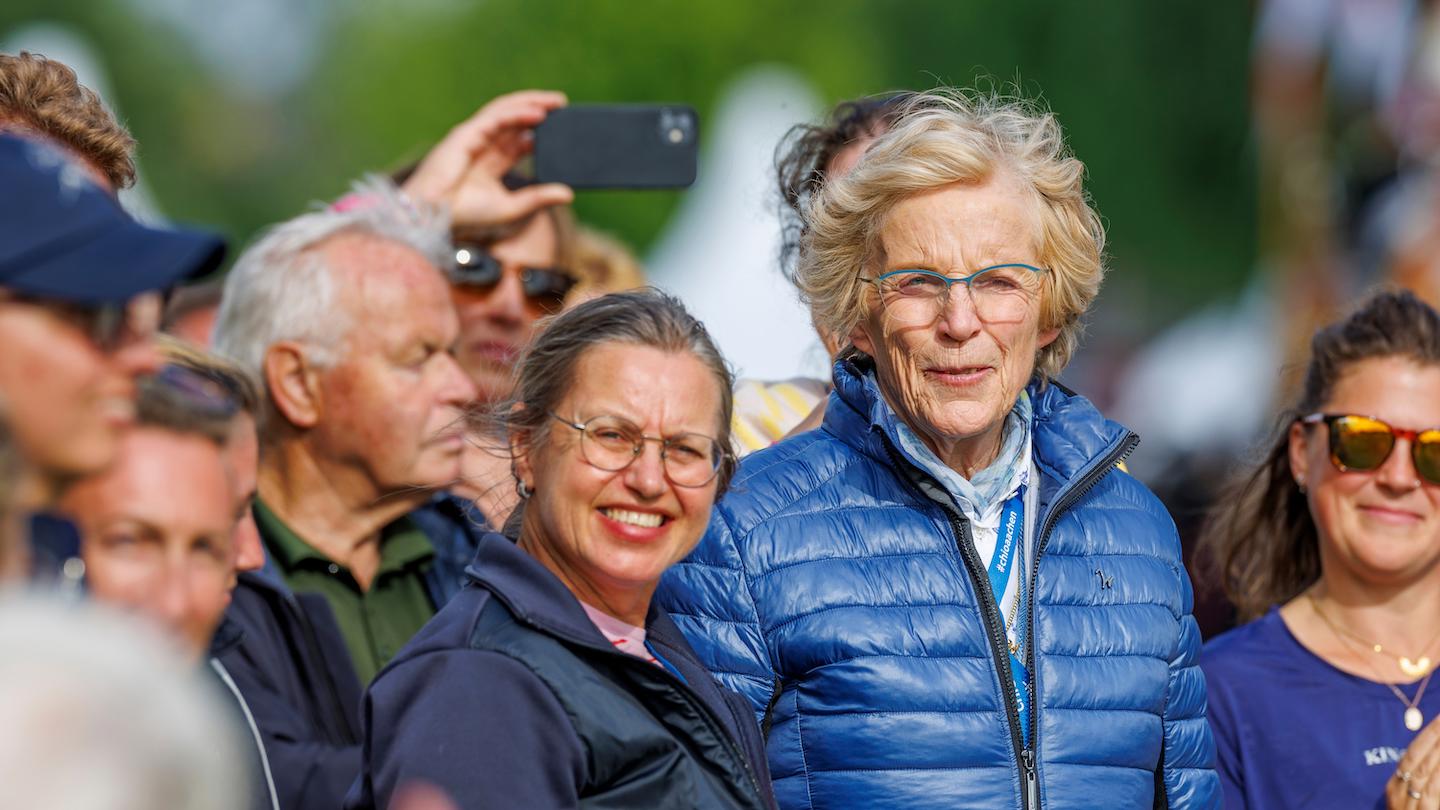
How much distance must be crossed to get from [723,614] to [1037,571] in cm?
53

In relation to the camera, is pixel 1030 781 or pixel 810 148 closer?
pixel 1030 781

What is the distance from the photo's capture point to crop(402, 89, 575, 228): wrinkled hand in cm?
467

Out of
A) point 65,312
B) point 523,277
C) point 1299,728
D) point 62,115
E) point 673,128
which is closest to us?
point 65,312

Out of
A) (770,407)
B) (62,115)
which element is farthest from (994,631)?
(62,115)

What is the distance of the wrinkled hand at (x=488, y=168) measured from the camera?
15.3 feet

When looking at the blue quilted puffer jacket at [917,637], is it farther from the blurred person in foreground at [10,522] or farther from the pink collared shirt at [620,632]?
the blurred person in foreground at [10,522]

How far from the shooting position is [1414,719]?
355 centimetres

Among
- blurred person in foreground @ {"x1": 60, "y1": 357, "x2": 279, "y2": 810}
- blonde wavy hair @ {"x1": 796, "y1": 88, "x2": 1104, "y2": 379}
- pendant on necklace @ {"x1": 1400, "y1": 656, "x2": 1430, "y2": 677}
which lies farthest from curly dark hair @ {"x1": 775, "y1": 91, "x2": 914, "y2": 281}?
blurred person in foreground @ {"x1": 60, "y1": 357, "x2": 279, "y2": 810}

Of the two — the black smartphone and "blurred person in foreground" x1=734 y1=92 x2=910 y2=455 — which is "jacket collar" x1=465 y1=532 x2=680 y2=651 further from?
the black smartphone

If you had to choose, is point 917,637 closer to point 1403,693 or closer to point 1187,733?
point 1187,733

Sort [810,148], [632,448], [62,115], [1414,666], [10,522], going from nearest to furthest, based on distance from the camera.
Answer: [10,522]
[632,448]
[62,115]
[1414,666]
[810,148]

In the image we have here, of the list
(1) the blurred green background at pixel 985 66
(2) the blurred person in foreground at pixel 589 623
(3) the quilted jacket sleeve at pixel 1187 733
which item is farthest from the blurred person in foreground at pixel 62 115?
(1) the blurred green background at pixel 985 66

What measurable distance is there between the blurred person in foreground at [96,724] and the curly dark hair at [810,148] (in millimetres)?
2569

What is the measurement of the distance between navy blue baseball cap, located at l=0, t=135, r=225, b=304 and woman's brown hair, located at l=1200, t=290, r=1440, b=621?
2671 millimetres
